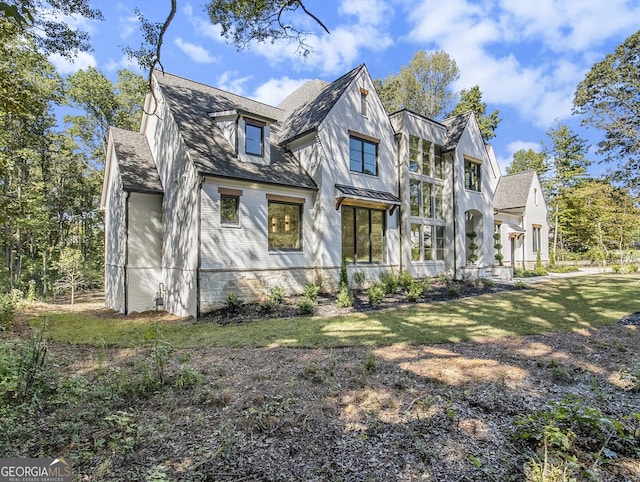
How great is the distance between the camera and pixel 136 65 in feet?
28.8

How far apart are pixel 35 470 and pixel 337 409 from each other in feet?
9.16

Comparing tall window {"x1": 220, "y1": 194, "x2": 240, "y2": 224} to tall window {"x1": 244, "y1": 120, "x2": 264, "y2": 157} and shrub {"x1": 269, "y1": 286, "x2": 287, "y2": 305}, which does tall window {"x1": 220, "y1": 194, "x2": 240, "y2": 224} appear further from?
shrub {"x1": 269, "y1": 286, "x2": 287, "y2": 305}

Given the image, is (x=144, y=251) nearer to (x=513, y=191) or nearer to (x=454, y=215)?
(x=454, y=215)

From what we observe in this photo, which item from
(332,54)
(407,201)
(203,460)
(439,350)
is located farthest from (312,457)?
(407,201)

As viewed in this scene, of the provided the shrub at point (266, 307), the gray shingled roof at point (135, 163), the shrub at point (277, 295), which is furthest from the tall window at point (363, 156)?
the gray shingled roof at point (135, 163)

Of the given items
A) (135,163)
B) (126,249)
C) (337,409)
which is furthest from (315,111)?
(337,409)

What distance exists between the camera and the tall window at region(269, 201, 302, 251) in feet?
40.9

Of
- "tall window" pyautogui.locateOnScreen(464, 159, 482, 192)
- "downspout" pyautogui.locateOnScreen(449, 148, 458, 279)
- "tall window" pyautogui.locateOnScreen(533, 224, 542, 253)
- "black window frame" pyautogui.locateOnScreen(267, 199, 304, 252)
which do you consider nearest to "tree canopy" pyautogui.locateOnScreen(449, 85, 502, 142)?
"tall window" pyautogui.locateOnScreen(533, 224, 542, 253)

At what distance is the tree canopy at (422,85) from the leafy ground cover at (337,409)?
94.1 feet

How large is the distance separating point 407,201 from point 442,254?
4115 millimetres

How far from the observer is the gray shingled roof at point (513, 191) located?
2561 cm

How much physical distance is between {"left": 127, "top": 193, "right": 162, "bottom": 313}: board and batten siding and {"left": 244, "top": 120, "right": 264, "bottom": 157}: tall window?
417cm

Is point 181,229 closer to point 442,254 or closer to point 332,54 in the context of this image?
point 332,54

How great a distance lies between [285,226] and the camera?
12.9 m
